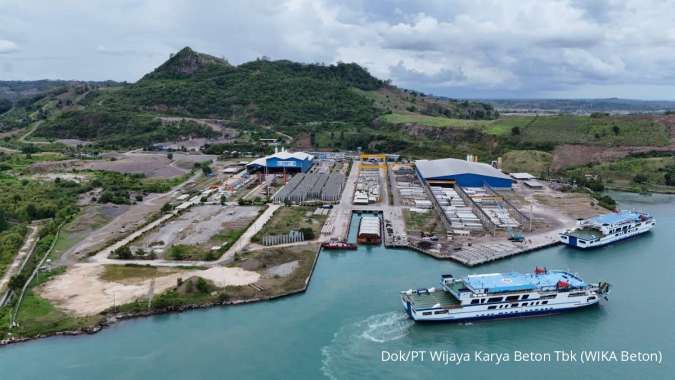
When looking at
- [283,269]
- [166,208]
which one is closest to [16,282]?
[283,269]

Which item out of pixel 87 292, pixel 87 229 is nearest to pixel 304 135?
pixel 87 229

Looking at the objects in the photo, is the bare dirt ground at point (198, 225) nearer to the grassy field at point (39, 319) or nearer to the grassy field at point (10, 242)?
the grassy field at point (10, 242)

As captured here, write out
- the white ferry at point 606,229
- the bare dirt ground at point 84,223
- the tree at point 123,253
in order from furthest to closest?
the white ferry at point 606,229 < the bare dirt ground at point 84,223 < the tree at point 123,253

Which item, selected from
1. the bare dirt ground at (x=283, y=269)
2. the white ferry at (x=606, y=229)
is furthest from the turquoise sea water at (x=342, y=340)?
the white ferry at (x=606, y=229)

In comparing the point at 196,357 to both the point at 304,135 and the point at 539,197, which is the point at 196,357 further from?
the point at 304,135

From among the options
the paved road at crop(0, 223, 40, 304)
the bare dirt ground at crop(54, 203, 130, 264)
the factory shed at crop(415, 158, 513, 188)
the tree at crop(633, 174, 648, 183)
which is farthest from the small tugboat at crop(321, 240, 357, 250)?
the tree at crop(633, 174, 648, 183)

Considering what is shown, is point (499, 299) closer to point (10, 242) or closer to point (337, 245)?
point (337, 245)
